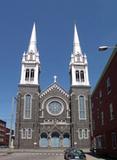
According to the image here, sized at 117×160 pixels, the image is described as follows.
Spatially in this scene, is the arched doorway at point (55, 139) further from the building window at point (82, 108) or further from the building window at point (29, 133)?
the building window at point (82, 108)

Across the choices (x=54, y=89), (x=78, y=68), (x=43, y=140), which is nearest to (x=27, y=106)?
(x=54, y=89)

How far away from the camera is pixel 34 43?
76.8 m

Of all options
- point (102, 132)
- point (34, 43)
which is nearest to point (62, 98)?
point (34, 43)

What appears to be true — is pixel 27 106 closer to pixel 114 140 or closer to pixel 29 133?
pixel 29 133

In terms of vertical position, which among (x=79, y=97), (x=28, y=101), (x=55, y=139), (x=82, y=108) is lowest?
(x=55, y=139)

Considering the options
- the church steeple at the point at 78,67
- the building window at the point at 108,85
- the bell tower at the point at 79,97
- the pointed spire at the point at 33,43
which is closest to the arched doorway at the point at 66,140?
the bell tower at the point at 79,97

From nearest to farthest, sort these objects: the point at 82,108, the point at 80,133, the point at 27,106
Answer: the point at 80,133 < the point at 27,106 < the point at 82,108

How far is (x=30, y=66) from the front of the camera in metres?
72.8

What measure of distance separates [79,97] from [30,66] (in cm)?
1613

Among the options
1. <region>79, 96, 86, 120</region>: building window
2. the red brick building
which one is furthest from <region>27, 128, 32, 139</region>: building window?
the red brick building

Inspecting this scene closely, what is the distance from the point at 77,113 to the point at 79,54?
17874 mm

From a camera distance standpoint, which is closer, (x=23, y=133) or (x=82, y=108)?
(x=23, y=133)

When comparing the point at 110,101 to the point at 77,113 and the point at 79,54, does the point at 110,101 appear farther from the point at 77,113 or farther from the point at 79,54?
the point at 79,54

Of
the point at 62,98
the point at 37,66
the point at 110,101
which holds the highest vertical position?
the point at 37,66
